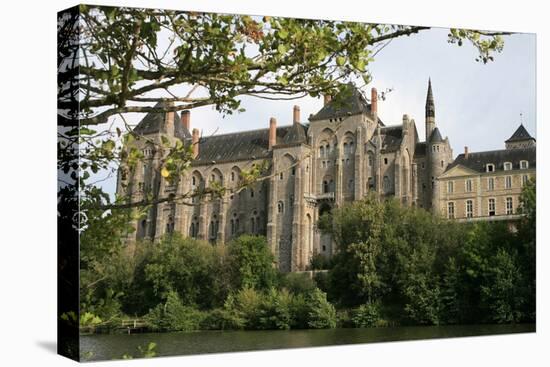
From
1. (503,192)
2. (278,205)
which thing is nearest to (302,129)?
(278,205)

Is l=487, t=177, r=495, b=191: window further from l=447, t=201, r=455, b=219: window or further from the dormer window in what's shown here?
l=447, t=201, r=455, b=219: window

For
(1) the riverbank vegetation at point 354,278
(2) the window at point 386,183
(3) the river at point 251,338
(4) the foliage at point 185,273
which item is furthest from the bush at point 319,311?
(2) the window at point 386,183

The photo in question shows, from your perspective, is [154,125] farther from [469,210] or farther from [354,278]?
[469,210]

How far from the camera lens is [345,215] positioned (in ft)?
37.8

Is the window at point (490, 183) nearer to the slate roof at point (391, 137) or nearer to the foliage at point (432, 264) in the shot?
the foliage at point (432, 264)

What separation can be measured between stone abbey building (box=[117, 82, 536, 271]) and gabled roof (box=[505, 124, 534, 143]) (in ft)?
0.05

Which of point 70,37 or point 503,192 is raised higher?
point 70,37

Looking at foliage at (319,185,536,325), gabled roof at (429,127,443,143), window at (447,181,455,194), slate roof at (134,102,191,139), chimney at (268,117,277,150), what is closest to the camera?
slate roof at (134,102,191,139)

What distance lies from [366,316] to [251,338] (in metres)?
1.77

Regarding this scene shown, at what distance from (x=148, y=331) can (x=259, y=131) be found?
280cm

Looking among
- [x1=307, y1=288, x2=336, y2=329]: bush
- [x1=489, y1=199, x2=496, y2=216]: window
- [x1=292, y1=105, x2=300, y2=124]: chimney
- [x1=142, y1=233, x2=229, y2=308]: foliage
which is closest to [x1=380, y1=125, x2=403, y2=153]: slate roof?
[x1=292, y1=105, x2=300, y2=124]: chimney

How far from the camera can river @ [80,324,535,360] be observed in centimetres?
825

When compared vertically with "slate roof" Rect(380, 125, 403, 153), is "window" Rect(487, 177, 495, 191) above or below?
below

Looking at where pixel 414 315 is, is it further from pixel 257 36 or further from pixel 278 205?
pixel 257 36
